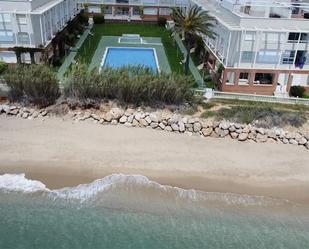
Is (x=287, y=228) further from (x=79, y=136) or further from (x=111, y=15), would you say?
(x=111, y=15)

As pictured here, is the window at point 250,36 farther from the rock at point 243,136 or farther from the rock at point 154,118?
the rock at point 154,118

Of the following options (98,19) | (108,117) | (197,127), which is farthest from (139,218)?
(98,19)

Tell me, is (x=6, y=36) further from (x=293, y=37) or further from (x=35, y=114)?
(x=293, y=37)

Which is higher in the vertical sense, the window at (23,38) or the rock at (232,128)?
the window at (23,38)

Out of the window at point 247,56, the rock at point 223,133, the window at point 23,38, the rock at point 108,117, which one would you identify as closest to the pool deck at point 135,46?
the window at point 23,38

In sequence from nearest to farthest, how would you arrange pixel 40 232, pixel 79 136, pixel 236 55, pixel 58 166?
pixel 40 232 → pixel 58 166 → pixel 79 136 → pixel 236 55

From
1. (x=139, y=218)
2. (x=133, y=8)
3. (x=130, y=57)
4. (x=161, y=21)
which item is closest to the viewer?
(x=139, y=218)

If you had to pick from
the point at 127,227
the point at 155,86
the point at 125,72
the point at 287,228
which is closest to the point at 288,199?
the point at 287,228
